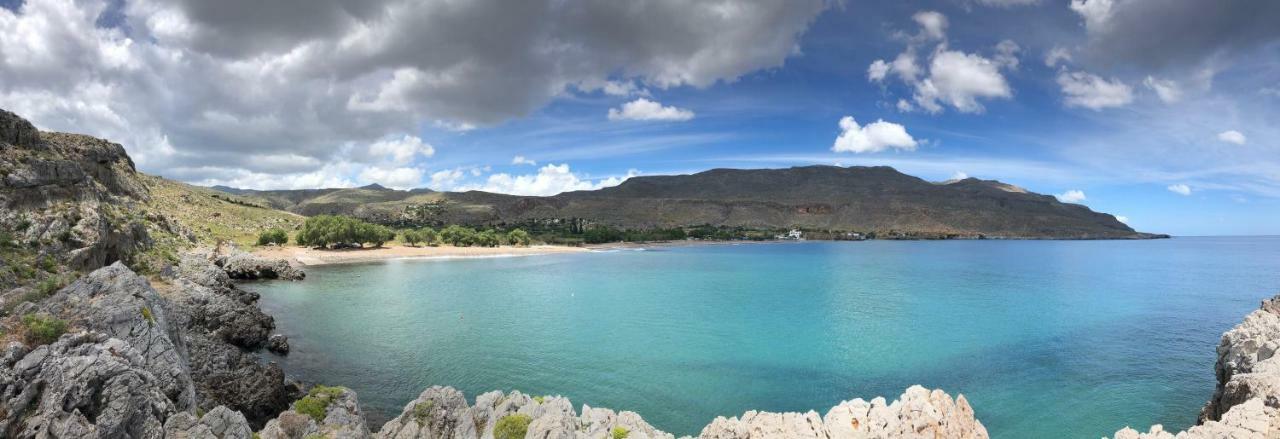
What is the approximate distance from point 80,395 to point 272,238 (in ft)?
311

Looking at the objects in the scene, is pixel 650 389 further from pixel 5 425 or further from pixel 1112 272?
pixel 1112 272

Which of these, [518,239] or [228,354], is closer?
[228,354]

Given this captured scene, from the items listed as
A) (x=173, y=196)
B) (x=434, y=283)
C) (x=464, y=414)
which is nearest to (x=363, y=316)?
(x=434, y=283)

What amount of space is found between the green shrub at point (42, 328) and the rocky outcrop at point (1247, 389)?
27.6 meters

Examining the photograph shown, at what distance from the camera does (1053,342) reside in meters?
36.1

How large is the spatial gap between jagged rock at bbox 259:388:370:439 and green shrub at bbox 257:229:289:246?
3544 inches

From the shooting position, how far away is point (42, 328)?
13.2 m

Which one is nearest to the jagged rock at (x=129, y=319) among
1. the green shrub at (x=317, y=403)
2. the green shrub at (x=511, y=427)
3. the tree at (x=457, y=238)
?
the green shrub at (x=317, y=403)

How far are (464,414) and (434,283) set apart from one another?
170ft

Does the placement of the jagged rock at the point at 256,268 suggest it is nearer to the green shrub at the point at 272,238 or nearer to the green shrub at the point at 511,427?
the green shrub at the point at 272,238

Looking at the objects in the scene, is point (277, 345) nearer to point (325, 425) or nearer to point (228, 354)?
point (228, 354)

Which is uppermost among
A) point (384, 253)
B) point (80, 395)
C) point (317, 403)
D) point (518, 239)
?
point (518, 239)

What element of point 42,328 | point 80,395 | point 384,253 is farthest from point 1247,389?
point 384,253

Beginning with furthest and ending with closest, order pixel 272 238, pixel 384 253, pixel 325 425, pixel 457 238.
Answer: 1. pixel 457 238
2. pixel 384 253
3. pixel 272 238
4. pixel 325 425
